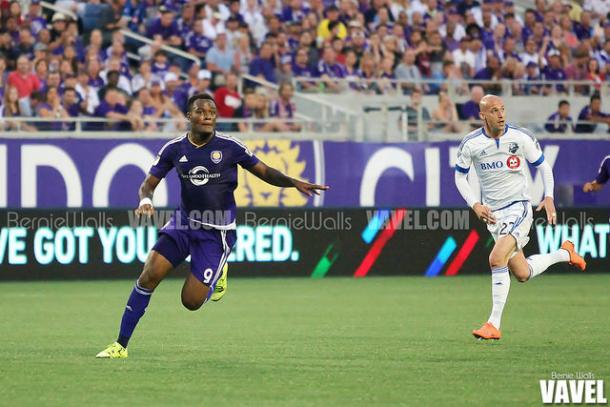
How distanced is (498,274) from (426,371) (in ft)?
9.19

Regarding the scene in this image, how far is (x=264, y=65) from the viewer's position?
23.0 meters

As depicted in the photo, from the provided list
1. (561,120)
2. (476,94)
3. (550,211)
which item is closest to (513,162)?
(550,211)

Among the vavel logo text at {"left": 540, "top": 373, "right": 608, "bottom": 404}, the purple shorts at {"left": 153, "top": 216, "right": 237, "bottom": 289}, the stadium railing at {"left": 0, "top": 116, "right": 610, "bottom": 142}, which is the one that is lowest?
the vavel logo text at {"left": 540, "top": 373, "right": 608, "bottom": 404}

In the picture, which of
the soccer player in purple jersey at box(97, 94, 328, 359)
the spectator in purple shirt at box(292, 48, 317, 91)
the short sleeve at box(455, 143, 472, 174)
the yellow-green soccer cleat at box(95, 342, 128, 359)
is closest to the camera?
the yellow-green soccer cleat at box(95, 342, 128, 359)

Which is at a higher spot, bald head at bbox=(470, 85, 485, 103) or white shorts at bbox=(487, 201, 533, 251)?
bald head at bbox=(470, 85, 485, 103)

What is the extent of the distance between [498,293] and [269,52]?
1177 cm

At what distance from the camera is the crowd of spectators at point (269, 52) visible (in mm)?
21062

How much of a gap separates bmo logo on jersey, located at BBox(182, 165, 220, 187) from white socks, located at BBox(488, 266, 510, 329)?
3.07m

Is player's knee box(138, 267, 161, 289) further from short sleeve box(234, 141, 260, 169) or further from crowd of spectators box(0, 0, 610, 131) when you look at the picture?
crowd of spectators box(0, 0, 610, 131)

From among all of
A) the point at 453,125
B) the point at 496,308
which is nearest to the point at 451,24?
the point at 453,125

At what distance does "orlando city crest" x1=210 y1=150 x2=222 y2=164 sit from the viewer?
35.0ft

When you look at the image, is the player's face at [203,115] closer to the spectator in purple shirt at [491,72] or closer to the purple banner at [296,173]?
the purple banner at [296,173]

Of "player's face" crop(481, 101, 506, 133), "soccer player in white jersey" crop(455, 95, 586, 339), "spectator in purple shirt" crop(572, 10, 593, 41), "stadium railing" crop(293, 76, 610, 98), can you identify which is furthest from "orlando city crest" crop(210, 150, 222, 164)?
"spectator in purple shirt" crop(572, 10, 593, 41)

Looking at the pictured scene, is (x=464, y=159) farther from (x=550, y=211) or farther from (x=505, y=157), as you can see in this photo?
(x=550, y=211)
